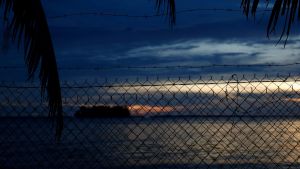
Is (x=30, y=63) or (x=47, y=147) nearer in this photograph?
(x=30, y=63)

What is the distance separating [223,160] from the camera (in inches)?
572

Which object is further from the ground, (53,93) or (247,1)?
(247,1)

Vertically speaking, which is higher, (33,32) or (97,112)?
(33,32)

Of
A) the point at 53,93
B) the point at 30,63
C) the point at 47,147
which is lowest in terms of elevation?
the point at 47,147

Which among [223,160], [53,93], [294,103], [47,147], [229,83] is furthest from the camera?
[47,147]

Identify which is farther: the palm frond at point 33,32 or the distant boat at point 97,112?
the distant boat at point 97,112

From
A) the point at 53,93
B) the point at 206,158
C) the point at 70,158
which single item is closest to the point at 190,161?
the point at 206,158

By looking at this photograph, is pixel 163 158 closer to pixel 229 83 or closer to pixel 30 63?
pixel 229 83

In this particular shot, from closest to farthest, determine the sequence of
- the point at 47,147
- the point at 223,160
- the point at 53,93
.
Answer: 1. the point at 53,93
2. the point at 223,160
3. the point at 47,147

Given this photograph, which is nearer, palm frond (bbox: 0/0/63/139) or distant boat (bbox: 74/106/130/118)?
palm frond (bbox: 0/0/63/139)

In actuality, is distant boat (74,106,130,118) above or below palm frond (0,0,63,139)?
below

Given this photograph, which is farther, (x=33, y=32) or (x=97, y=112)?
(x=97, y=112)

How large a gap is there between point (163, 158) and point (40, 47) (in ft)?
38.3

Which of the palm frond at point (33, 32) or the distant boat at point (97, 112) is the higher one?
the palm frond at point (33, 32)
